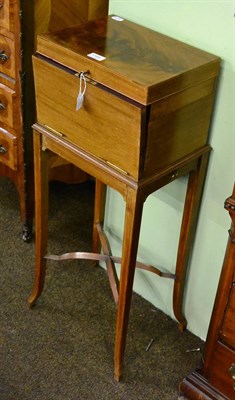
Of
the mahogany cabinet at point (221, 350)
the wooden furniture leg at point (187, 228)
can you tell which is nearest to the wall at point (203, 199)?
the wooden furniture leg at point (187, 228)

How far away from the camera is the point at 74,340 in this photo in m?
1.70

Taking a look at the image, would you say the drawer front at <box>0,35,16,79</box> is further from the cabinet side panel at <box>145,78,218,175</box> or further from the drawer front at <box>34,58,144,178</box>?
the cabinet side panel at <box>145,78,218,175</box>

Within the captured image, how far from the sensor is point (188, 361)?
65.7 inches

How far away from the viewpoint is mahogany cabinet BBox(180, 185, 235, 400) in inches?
50.6

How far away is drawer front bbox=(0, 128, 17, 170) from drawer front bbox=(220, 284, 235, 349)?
1.00 metres

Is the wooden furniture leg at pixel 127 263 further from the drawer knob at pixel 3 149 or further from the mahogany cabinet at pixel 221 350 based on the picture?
the drawer knob at pixel 3 149

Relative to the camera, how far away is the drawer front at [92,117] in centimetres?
119

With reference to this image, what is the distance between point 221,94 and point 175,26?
8.5 inches

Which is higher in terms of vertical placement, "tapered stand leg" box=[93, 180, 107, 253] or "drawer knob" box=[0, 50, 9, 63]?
"drawer knob" box=[0, 50, 9, 63]

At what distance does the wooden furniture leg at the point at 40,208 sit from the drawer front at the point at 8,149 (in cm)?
43

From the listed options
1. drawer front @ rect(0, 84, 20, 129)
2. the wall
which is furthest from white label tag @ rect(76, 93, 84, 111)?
drawer front @ rect(0, 84, 20, 129)

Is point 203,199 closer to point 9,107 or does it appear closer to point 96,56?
point 96,56

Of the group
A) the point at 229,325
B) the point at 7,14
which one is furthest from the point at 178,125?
the point at 7,14

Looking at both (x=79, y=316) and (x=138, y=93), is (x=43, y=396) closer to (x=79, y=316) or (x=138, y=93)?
(x=79, y=316)
